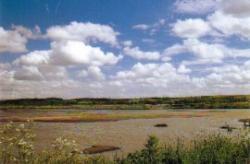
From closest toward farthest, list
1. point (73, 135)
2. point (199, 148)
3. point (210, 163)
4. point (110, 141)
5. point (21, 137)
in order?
1. point (21, 137)
2. point (210, 163)
3. point (199, 148)
4. point (110, 141)
5. point (73, 135)

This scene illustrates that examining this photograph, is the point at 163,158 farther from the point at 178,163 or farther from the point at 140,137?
the point at 140,137

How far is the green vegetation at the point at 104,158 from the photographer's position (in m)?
8.52

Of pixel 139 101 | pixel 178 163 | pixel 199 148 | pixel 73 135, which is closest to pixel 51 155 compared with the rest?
pixel 178 163

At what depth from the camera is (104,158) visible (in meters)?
11.2

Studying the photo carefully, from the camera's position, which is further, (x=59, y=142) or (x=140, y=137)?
(x=140, y=137)

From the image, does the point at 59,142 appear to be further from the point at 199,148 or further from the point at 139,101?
the point at 139,101

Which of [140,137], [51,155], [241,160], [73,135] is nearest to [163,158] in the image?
[241,160]

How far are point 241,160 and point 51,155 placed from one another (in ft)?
15.4

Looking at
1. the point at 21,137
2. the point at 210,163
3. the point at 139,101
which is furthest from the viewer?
the point at 139,101

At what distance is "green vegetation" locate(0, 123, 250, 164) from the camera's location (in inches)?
335

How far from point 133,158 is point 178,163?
1.10 metres

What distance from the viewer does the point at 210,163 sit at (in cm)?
1056

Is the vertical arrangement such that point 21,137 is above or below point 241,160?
above

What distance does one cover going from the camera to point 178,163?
1098 centimetres
